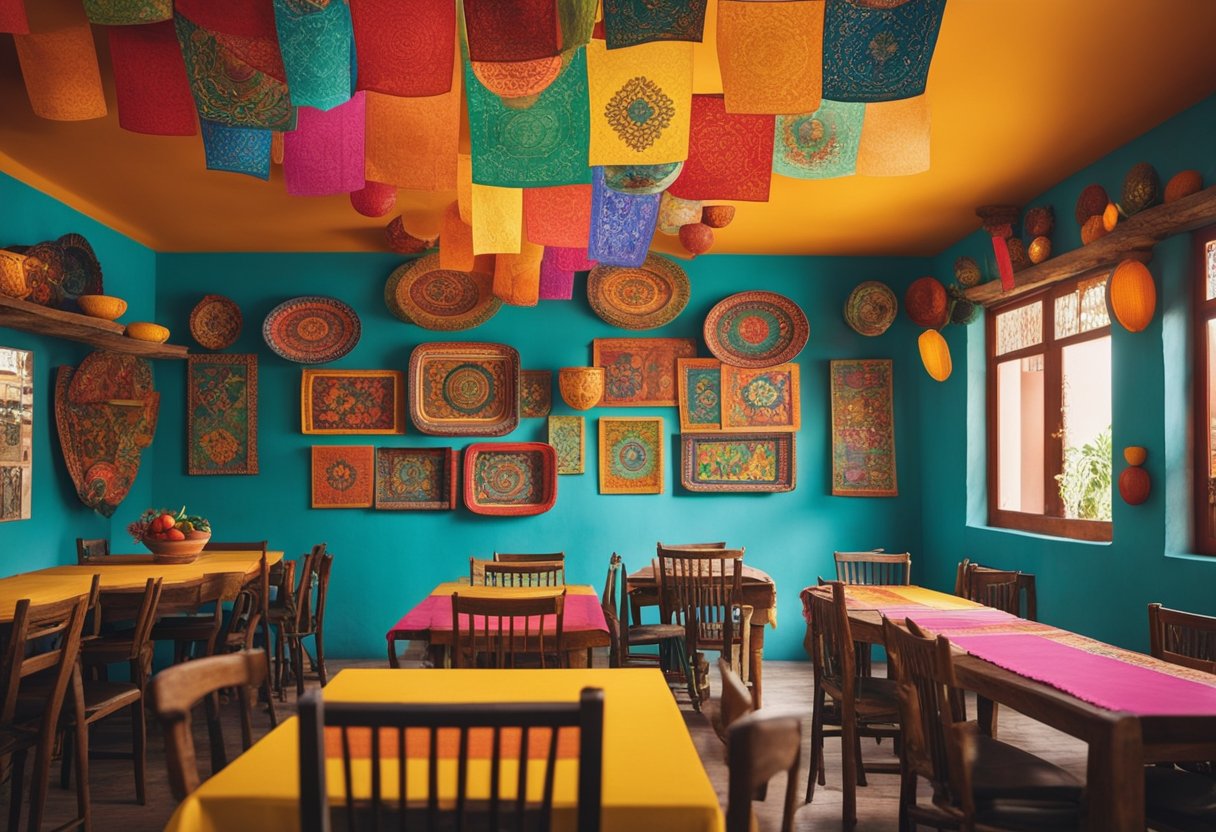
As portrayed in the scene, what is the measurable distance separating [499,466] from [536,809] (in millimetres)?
5470

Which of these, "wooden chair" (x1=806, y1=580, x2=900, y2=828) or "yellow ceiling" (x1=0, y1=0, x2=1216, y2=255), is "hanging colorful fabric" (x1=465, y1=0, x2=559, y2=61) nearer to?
"yellow ceiling" (x1=0, y1=0, x2=1216, y2=255)

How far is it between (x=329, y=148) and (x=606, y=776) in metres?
2.88

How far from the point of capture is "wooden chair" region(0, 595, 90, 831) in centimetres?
300

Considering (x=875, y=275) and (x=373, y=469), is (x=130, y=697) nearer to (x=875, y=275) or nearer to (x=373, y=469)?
(x=373, y=469)

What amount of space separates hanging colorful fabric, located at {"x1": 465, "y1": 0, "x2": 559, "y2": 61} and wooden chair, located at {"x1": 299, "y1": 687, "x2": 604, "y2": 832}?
2.06 m

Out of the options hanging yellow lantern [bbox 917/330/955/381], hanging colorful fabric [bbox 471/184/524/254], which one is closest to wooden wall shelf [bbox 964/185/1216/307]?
hanging yellow lantern [bbox 917/330/955/381]

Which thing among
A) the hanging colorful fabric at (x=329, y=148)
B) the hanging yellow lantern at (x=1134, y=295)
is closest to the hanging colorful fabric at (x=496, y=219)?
the hanging colorful fabric at (x=329, y=148)

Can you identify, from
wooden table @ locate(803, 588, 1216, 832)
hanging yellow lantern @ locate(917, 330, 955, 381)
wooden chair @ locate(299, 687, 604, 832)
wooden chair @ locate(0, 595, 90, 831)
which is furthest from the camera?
hanging yellow lantern @ locate(917, 330, 955, 381)

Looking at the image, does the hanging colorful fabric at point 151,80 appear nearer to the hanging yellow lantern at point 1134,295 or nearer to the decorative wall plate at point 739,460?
the hanging yellow lantern at point 1134,295

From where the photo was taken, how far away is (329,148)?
374 cm

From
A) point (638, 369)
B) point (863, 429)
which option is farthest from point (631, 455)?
point (863, 429)

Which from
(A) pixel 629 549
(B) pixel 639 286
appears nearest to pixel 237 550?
(A) pixel 629 549

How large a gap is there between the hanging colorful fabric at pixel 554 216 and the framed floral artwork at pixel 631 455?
2.85 meters

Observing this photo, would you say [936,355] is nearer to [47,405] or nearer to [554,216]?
[554,216]
